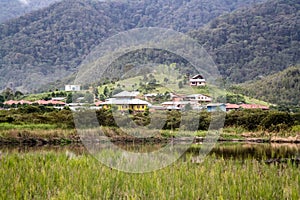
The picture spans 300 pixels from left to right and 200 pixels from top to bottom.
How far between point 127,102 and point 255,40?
64961 millimetres

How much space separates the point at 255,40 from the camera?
8269 cm

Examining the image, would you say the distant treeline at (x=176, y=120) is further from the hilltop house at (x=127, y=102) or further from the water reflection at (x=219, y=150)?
the water reflection at (x=219, y=150)

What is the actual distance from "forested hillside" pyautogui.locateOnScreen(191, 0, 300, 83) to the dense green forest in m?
11.8

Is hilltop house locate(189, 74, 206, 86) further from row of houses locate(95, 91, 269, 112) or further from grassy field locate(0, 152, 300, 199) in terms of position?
grassy field locate(0, 152, 300, 199)

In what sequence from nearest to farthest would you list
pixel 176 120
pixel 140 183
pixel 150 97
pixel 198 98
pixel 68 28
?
pixel 140 183 < pixel 198 98 < pixel 150 97 < pixel 176 120 < pixel 68 28

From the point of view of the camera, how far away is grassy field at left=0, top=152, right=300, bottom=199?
7.61 metres

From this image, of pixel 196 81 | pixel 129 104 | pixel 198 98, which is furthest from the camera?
pixel 196 81

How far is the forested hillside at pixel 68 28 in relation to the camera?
101250 millimetres

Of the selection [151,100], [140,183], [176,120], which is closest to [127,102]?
[151,100]

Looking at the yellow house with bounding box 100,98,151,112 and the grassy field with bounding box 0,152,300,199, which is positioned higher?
the yellow house with bounding box 100,98,151,112

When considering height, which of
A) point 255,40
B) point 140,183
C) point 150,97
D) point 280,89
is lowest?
point 140,183

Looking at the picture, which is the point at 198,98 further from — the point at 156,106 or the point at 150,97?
the point at 150,97

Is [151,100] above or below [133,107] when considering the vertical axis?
above

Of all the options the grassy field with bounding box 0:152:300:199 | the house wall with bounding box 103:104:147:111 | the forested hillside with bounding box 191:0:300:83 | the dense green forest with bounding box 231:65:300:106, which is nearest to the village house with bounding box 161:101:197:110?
the house wall with bounding box 103:104:147:111
